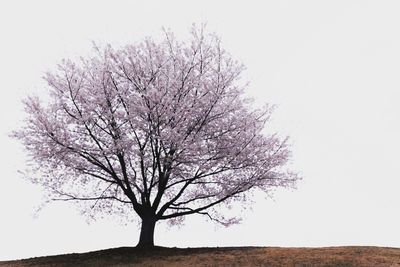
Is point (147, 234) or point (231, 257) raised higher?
point (147, 234)

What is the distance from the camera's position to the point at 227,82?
2138 centimetres

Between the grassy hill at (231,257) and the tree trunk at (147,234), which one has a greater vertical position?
the tree trunk at (147,234)

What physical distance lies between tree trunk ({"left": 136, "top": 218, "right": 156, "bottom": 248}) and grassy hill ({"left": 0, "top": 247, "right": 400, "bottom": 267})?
490 millimetres

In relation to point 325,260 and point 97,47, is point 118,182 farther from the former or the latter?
point 325,260

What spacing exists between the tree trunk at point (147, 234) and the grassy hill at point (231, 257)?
0.49 metres

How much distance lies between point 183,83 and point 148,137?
118 inches

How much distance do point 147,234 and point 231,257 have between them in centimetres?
516

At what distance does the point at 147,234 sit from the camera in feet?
74.0

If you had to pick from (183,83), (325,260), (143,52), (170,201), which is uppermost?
(143,52)

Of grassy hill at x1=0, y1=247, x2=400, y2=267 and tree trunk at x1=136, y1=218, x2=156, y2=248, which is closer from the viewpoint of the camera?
grassy hill at x1=0, y1=247, x2=400, y2=267

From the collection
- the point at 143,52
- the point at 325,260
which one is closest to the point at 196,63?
the point at 143,52

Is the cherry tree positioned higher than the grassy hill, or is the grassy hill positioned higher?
the cherry tree

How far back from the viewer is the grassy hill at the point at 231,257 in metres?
18.1

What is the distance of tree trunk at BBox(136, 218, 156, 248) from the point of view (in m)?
22.4
